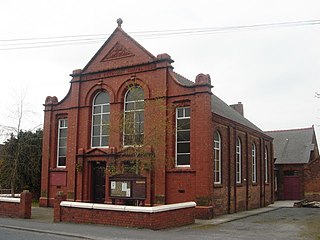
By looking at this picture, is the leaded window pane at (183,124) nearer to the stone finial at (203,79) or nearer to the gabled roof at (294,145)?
the stone finial at (203,79)

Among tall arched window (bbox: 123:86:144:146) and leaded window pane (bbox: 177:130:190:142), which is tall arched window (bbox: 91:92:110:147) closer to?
tall arched window (bbox: 123:86:144:146)

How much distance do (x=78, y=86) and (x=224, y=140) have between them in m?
9.55

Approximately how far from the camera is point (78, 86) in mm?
25422

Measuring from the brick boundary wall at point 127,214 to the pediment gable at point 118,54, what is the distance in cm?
898

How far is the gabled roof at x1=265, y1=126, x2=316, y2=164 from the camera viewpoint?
39.0 metres

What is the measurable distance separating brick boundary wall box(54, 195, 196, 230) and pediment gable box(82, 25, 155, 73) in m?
8.98

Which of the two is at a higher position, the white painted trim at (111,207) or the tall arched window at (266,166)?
the tall arched window at (266,166)

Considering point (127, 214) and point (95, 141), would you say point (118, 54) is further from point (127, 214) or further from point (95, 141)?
point (127, 214)

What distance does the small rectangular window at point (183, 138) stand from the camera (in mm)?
21250

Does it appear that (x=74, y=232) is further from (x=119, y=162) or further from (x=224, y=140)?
(x=224, y=140)

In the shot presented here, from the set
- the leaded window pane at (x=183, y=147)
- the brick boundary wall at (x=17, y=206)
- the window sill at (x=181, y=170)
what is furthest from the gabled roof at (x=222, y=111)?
the brick boundary wall at (x=17, y=206)

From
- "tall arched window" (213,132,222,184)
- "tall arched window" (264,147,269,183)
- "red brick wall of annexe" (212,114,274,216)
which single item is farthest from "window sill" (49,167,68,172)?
"tall arched window" (264,147,269,183)

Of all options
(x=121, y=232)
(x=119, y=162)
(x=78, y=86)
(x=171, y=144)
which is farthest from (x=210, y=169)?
(x=78, y=86)

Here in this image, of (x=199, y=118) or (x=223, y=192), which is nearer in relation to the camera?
(x=199, y=118)
